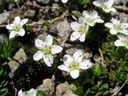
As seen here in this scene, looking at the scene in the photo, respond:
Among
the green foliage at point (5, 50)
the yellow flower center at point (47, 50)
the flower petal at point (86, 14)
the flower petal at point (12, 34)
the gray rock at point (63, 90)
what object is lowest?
the gray rock at point (63, 90)

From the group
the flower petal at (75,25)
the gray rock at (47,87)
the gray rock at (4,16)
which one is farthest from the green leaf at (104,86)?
the gray rock at (4,16)

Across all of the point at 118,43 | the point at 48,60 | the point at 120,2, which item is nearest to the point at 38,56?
the point at 48,60

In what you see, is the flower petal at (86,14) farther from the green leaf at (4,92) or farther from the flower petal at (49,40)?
the green leaf at (4,92)

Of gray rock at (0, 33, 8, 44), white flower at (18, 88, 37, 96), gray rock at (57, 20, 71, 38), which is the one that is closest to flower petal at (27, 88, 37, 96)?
white flower at (18, 88, 37, 96)

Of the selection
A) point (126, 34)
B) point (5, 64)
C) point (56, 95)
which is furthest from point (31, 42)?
point (126, 34)

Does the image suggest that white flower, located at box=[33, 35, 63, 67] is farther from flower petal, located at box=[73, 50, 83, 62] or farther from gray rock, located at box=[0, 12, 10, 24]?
gray rock, located at box=[0, 12, 10, 24]
